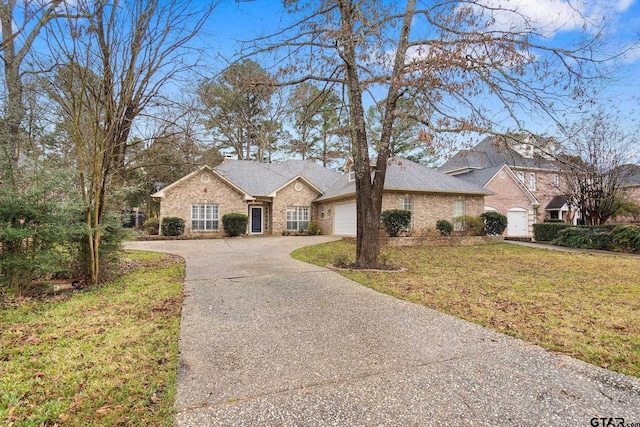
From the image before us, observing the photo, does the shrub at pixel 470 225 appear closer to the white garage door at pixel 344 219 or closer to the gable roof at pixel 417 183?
the gable roof at pixel 417 183

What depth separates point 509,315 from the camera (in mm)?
4449

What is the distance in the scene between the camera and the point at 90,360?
305 cm

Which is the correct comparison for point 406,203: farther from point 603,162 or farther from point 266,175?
point 266,175

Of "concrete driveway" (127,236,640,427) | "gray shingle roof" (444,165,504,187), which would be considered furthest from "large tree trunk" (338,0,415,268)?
"gray shingle roof" (444,165,504,187)

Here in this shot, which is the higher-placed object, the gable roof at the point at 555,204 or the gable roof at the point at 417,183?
the gable roof at the point at 417,183

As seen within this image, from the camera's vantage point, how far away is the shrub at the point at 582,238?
13908 mm

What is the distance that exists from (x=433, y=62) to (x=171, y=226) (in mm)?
15867

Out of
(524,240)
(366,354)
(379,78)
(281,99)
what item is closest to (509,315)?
(366,354)

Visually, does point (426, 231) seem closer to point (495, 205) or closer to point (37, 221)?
point (495, 205)

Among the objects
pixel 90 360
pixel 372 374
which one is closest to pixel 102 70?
pixel 90 360

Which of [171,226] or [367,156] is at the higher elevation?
[367,156]

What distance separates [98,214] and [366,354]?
19.0 feet

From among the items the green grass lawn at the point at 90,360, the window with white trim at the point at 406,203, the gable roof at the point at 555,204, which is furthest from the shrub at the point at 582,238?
the green grass lawn at the point at 90,360

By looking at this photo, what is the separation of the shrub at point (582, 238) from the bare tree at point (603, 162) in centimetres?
259
